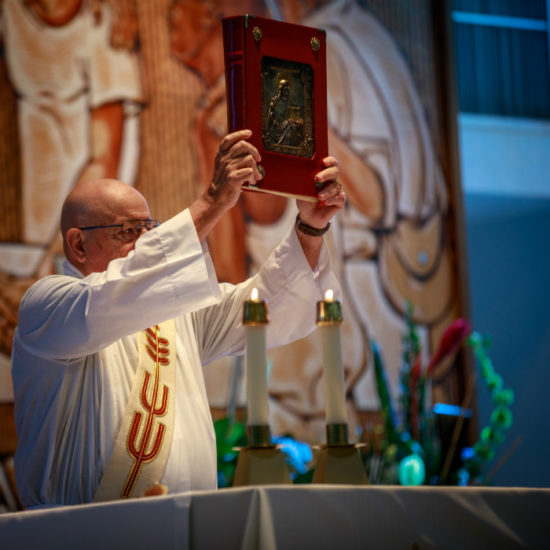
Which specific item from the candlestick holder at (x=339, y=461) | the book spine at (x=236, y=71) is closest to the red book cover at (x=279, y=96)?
the book spine at (x=236, y=71)

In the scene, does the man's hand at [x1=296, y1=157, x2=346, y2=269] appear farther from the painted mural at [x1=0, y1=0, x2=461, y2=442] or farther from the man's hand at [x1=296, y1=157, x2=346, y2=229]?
the painted mural at [x1=0, y1=0, x2=461, y2=442]

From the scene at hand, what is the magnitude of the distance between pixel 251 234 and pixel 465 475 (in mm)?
1849

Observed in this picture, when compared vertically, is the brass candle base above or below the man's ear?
below

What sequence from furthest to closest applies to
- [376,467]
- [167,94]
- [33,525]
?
1. [167,94]
2. [376,467]
3. [33,525]

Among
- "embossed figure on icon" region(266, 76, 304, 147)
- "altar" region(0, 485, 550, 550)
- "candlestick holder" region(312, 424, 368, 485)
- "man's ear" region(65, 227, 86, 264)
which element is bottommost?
"altar" region(0, 485, 550, 550)

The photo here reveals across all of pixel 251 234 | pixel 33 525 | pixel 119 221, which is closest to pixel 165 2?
pixel 251 234

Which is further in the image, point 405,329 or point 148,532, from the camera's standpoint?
point 405,329

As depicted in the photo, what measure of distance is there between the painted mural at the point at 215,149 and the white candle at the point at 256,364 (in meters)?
3.08

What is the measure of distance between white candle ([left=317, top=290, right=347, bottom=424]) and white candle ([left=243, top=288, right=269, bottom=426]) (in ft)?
0.42

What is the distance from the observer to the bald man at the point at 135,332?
93.0 inches

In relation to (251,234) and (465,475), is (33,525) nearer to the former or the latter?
(465,475)

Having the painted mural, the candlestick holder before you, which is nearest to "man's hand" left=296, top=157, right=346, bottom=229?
the candlestick holder

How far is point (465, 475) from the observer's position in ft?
15.6

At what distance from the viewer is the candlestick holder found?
1.76 meters
